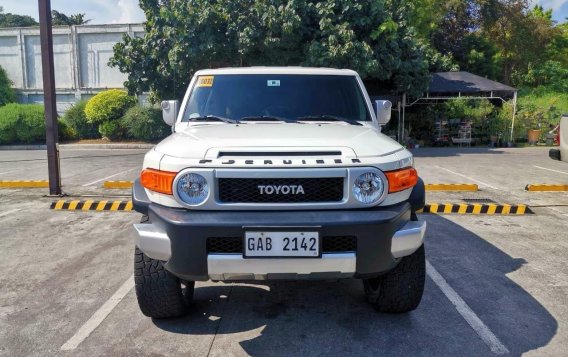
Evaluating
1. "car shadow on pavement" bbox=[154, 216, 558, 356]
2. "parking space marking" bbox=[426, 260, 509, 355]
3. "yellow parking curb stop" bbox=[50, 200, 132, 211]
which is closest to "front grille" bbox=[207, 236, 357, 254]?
"car shadow on pavement" bbox=[154, 216, 558, 356]

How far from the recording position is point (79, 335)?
10.6 feet

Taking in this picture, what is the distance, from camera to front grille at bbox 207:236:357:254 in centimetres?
276

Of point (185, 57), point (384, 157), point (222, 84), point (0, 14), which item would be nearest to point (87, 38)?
point (185, 57)

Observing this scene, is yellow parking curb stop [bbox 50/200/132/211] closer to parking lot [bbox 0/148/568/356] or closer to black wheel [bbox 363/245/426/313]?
parking lot [bbox 0/148/568/356]

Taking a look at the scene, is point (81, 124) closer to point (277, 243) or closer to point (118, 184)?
point (118, 184)

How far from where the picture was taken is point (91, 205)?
720 cm

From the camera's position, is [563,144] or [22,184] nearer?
[563,144]

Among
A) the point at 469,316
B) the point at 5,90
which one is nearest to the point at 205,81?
the point at 469,316

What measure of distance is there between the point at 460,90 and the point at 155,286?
18669mm

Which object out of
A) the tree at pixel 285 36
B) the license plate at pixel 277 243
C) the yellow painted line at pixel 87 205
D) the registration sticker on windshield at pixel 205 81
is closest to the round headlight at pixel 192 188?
the license plate at pixel 277 243

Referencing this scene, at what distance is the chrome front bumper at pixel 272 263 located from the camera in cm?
274

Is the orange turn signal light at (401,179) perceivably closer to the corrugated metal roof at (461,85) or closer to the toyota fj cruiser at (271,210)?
the toyota fj cruiser at (271,210)

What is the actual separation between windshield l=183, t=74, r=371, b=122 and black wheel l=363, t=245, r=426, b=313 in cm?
135

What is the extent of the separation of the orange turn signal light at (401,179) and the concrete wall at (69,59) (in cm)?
2640
